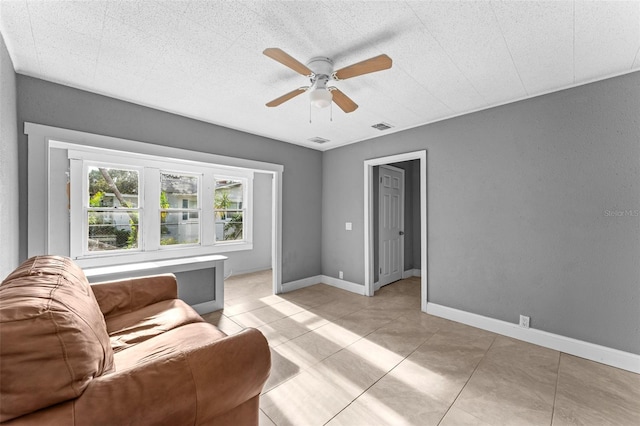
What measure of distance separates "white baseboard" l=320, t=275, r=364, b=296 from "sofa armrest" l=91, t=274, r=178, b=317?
2.75 metres

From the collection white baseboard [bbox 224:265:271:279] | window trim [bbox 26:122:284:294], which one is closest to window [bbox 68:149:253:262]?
white baseboard [bbox 224:265:271:279]

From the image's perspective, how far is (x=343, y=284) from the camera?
4617 millimetres

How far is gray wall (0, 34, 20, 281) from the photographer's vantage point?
70.9 inches

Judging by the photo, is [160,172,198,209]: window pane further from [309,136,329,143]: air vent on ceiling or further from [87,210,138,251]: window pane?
[309,136,329,143]: air vent on ceiling

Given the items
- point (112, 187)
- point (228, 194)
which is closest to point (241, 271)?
point (228, 194)

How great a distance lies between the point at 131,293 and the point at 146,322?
42 centimetres

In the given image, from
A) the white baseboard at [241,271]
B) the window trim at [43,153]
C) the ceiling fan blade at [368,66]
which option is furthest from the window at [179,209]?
the ceiling fan blade at [368,66]

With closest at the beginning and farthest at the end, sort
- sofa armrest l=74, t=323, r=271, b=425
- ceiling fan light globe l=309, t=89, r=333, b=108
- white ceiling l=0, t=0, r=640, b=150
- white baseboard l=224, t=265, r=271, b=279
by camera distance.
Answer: sofa armrest l=74, t=323, r=271, b=425 → white ceiling l=0, t=0, r=640, b=150 → ceiling fan light globe l=309, t=89, r=333, b=108 → white baseboard l=224, t=265, r=271, b=279

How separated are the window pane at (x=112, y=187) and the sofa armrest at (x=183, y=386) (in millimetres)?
4437

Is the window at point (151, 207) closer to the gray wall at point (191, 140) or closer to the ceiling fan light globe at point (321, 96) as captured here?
the gray wall at point (191, 140)

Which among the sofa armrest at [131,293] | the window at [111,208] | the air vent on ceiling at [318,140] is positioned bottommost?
the sofa armrest at [131,293]

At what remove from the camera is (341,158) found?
472 centimetres

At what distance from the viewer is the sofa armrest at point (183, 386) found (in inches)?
36.2

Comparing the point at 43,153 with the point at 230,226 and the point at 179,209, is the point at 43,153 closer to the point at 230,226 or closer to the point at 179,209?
the point at 179,209
